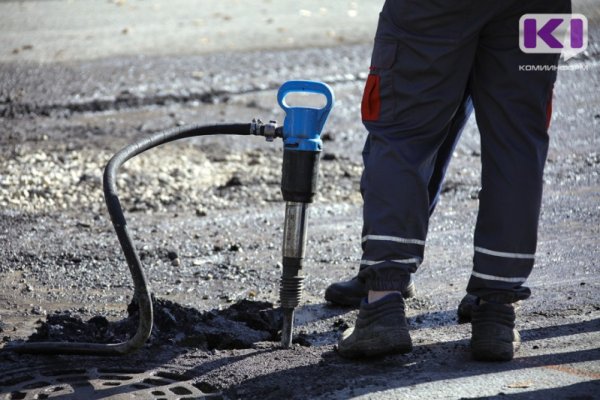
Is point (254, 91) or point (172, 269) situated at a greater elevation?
point (254, 91)

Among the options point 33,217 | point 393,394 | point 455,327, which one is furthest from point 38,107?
point 393,394

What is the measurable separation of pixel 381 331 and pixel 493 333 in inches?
15.7

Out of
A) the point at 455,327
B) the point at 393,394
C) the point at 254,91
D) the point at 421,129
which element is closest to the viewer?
the point at 393,394

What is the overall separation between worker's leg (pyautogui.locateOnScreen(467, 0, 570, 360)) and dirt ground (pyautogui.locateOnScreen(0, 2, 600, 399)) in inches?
9.9

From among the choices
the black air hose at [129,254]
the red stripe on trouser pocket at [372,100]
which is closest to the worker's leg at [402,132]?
the red stripe on trouser pocket at [372,100]

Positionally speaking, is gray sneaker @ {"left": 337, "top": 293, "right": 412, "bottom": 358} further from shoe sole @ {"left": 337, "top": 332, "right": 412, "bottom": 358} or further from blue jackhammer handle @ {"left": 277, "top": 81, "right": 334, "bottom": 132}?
blue jackhammer handle @ {"left": 277, "top": 81, "right": 334, "bottom": 132}

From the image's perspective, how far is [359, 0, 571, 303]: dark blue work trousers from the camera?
338 centimetres

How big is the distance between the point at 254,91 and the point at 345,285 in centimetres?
412

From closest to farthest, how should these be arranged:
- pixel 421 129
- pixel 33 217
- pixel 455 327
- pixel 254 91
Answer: pixel 421 129 < pixel 455 327 < pixel 33 217 < pixel 254 91

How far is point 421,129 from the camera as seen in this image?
343 centimetres

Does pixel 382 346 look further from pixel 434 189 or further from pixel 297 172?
pixel 434 189

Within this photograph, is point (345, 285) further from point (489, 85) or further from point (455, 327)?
point (489, 85)

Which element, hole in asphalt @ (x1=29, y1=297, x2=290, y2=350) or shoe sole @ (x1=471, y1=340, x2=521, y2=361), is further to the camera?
hole in asphalt @ (x1=29, y1=297, x2=290, y2=350)

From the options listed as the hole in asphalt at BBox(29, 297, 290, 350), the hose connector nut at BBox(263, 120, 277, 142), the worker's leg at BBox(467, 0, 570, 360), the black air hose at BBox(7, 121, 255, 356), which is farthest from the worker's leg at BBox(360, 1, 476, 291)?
the hole in asphalt at BBox(29, 297, 290, 350)
